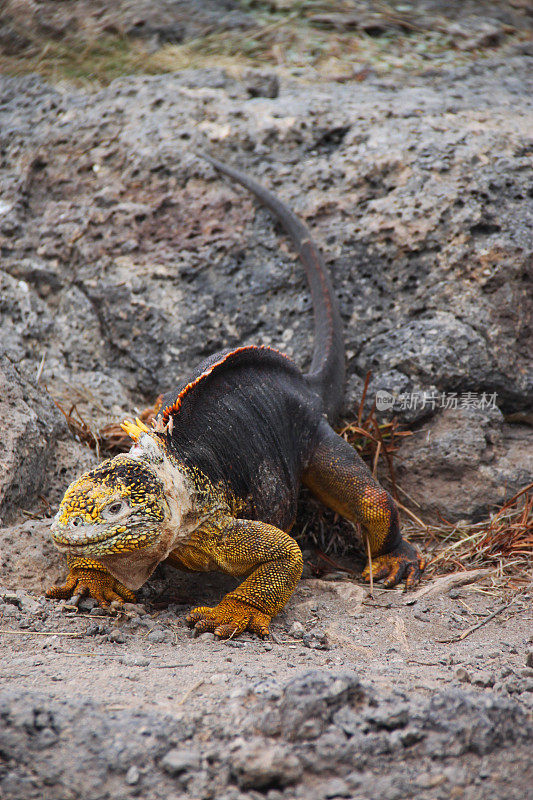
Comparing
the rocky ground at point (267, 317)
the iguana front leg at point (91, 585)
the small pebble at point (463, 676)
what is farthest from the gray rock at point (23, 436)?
the small pebble at point (463, 676)

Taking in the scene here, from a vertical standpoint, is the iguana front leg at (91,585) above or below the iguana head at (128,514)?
below

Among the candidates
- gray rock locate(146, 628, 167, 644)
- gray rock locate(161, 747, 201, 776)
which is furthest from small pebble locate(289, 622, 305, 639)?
A: gray rock locate(161, 747, 201, 776)

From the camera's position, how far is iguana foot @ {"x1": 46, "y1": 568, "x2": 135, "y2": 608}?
10.3 feet

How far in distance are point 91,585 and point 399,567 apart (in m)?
1.78

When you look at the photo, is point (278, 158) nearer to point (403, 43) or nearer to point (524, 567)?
point (403, 43)

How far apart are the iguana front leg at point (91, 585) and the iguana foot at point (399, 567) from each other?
147 centimetres

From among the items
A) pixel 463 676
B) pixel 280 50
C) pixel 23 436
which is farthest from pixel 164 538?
pixel 280 50

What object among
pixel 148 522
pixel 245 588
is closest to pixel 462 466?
pixel 245 588

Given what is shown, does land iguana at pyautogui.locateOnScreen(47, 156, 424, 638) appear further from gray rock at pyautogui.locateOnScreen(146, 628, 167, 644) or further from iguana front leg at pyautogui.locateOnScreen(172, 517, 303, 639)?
gray rock at pyautogui.locateOnScreen(146, 628, 167, 644)

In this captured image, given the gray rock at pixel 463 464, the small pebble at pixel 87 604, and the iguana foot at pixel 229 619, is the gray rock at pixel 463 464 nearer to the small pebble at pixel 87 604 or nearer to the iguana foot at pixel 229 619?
the iguana foot at pixel 229 619

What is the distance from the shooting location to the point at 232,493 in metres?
3.48

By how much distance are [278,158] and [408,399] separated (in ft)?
7.36

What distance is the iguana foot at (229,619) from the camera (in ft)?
9.80

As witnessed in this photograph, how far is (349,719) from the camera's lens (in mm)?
1930
